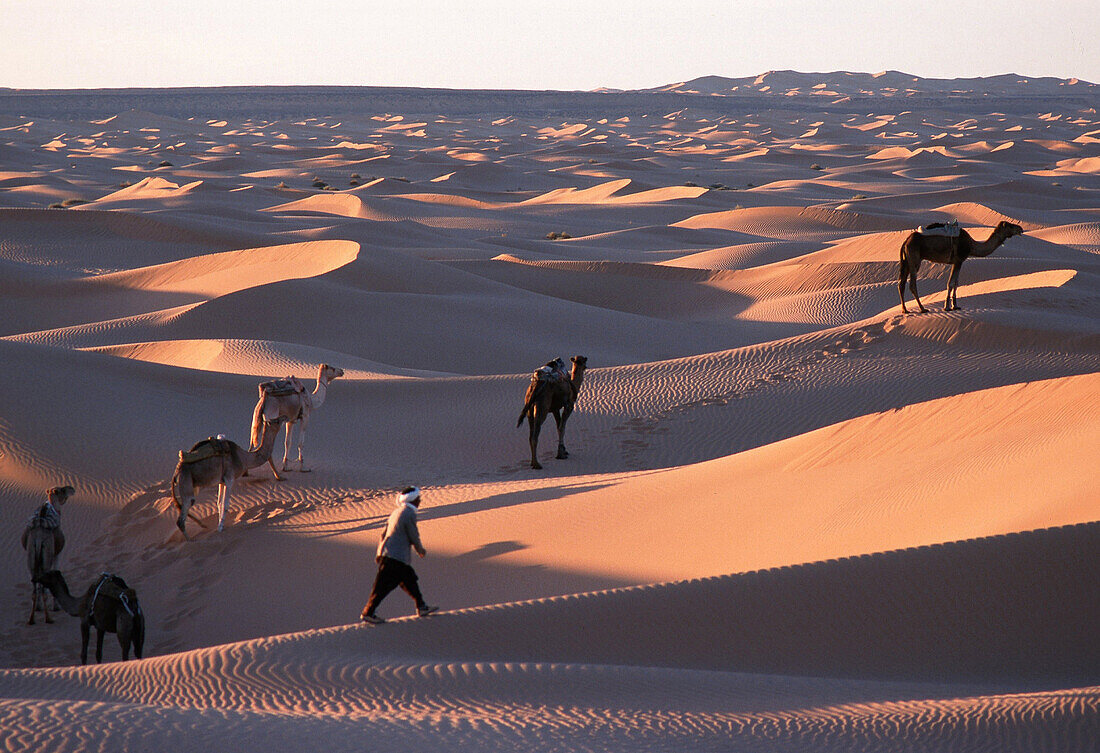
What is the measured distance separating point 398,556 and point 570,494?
3.17 m

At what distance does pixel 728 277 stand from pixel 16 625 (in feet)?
58.2

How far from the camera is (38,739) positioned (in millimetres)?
4082

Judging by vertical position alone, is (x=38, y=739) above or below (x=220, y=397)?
above

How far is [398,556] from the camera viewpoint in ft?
21.7

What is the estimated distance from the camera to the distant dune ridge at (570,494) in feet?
17.2

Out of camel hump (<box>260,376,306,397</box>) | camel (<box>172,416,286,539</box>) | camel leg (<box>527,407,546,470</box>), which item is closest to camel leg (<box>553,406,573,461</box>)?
camel leg (<box>527,407,546,470</box>)

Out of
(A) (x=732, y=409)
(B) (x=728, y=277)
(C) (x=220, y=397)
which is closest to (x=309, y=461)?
(C) (x=220, y=397)

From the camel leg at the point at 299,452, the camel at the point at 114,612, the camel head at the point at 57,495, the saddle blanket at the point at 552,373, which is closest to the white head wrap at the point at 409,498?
the camel at the point at 114,612

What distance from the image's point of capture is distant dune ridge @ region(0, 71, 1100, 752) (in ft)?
17.2

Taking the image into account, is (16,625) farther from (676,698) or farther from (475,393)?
(475,393)

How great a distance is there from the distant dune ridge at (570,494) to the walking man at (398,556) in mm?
195

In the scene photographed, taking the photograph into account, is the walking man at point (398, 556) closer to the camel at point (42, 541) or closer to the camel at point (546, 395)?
the camel at point (42, 541)

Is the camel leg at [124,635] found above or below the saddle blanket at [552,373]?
below

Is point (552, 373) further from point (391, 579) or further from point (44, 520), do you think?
point (44, 520)
